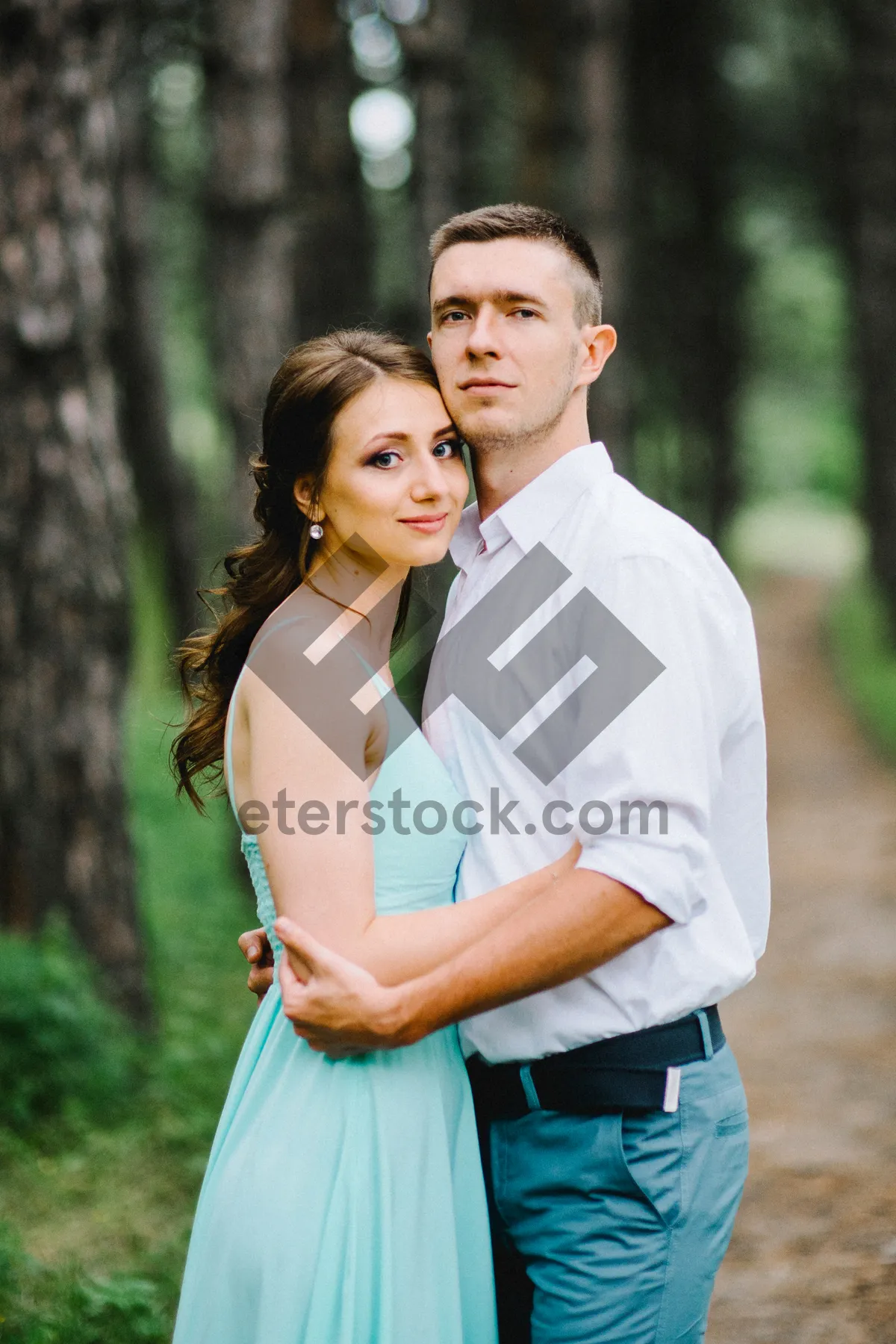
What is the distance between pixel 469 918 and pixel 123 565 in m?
3.84

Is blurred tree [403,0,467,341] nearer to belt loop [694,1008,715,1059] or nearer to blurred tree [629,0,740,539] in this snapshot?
belt loop [694,1008,715,1059]

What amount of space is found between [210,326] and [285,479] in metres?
10.7

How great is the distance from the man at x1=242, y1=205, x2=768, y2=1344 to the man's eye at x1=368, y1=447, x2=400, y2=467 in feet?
0.58

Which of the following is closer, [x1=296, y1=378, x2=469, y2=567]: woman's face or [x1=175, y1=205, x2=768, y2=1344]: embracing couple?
[x1=175, y1=205, x2=768, y2=1344]: embracing couple

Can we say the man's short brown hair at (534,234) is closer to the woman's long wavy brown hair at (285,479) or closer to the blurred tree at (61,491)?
the woman's long wavy brown hair at (285,479)

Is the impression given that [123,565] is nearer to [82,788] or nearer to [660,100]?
[82,788]

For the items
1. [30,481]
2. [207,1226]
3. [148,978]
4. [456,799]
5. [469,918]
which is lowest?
[148,978]

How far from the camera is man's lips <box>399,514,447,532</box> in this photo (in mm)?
2898

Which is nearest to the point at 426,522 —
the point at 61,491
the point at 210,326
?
the point at 61,491

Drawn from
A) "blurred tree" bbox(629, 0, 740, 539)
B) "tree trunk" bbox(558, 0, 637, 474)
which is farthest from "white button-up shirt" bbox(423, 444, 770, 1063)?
"blurred tree" bbox(629, 0, 740, 539)

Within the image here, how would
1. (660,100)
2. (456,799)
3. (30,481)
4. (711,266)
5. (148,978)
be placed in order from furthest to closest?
(711,266) → (660,100) → (148,978) → (30,481) → (456,799)

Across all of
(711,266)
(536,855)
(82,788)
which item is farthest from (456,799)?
(711,266)

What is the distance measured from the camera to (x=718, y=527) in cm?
2497

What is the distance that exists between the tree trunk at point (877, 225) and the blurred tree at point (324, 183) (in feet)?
18.6
